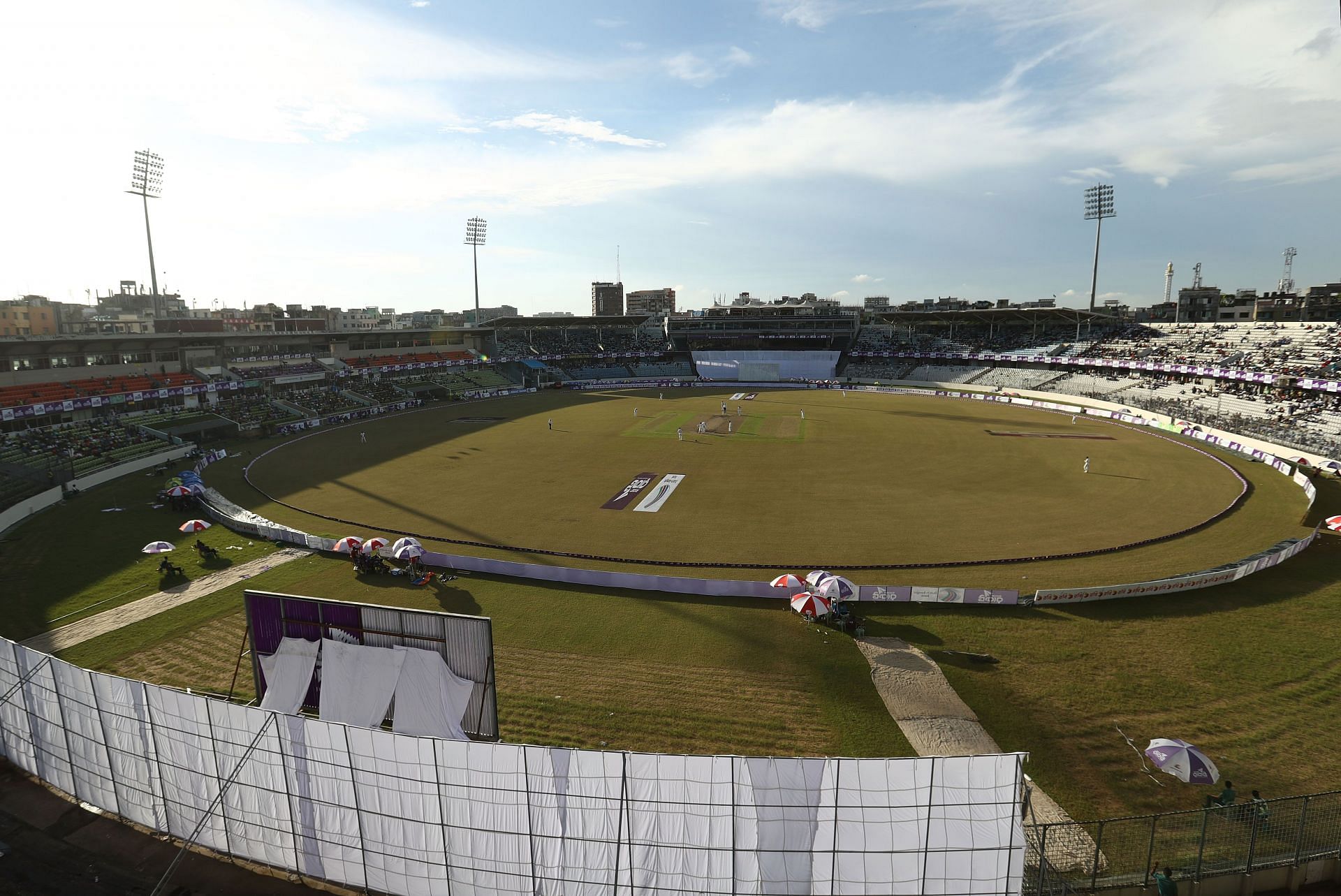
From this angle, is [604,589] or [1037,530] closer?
[604,589]

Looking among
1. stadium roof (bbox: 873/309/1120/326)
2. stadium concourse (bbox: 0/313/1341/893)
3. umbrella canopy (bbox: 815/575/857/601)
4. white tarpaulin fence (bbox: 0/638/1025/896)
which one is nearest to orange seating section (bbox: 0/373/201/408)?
stadium concourse (bbox: 0/313/1341/893)

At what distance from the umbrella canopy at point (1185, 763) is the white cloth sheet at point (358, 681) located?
660 inches

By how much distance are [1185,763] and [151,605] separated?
32528 millimetres

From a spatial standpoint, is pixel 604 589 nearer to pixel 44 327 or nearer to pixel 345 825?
pixel 345 825

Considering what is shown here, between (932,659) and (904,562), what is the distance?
8.07 metres

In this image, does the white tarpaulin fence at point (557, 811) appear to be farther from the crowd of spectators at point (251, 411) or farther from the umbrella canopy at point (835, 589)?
the crowd of spectators at point (251, 411)

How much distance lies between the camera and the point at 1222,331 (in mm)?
77000

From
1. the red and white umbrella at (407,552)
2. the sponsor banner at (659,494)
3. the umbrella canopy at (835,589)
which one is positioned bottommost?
the sponsor banner at (659,494)

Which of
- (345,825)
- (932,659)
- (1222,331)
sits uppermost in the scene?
(1222,331)

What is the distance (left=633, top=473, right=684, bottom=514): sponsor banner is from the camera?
35.8 m

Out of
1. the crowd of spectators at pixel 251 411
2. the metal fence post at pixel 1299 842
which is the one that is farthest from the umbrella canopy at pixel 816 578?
the crowd of spectators at pixel 251 411

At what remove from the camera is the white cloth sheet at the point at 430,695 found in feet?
45.8

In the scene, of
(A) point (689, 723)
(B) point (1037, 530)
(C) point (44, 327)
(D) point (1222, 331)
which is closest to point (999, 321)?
(D) point (1222, 331)

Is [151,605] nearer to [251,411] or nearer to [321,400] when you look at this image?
[251,411]
